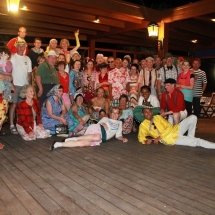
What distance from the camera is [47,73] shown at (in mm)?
5766

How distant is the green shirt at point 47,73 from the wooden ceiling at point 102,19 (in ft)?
6.29

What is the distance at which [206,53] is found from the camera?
13.5 metres

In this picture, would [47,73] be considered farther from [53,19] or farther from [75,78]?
[53,19]

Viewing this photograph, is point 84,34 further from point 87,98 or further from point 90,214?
point 90,214

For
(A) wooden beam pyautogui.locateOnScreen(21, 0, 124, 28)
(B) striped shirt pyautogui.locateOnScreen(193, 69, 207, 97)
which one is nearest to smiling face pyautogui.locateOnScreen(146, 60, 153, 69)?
(B) striped shirt pyautogui.locateOnScreen(193, 69, 207, 97)

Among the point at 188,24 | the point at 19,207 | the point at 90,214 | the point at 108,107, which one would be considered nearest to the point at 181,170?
the point at 90,214

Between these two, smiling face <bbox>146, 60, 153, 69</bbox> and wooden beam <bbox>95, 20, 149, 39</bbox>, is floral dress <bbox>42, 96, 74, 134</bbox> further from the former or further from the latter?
wooden beam <bbox>95, 20, 149, 39</bbox>

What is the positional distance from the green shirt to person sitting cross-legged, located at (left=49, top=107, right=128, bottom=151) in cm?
144

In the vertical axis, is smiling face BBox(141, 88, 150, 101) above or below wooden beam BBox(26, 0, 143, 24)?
below

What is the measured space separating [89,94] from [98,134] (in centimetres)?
156

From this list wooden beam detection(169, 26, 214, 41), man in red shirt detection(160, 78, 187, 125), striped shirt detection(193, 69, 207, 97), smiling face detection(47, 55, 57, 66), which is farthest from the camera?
wooden beam detection(169, 26, 214, 41)

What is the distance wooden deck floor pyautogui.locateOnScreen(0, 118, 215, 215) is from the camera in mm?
2531

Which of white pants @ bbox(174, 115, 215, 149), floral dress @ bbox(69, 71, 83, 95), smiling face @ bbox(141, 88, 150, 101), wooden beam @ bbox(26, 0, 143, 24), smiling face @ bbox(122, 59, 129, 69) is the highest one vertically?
wooden beam @ bbox(26, 0, 143, 24)

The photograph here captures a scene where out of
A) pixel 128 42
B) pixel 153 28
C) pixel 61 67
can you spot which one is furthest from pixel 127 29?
pixel 61 67
